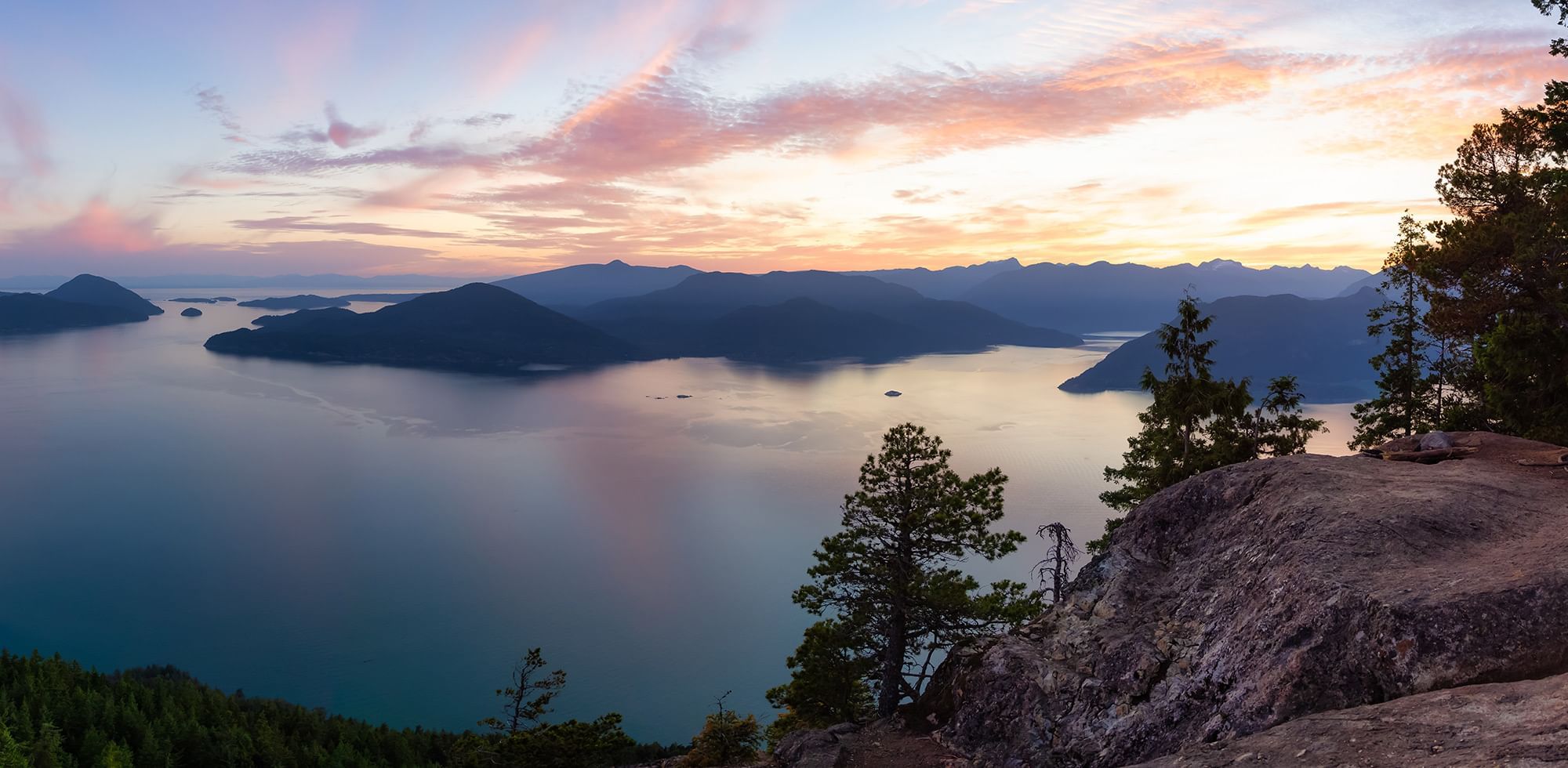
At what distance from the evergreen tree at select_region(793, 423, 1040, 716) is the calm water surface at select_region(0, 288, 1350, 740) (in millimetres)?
49476

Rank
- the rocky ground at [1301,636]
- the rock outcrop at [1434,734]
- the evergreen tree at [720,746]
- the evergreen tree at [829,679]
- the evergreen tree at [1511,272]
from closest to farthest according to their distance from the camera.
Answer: the rock outcrop at [1434,734] → the rocky ground at [1301,636] → the evergreen tree at [1511,272] → the evergreen tree at [720,746] → the evergreen tree at [829,679]

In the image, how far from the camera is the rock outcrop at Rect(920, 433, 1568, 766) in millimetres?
10680

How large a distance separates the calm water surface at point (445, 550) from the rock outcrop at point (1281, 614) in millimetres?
58779

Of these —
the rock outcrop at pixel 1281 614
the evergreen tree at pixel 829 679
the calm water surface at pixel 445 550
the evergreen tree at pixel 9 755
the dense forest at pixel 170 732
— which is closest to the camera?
the rock outcrop at pixel 1281 614

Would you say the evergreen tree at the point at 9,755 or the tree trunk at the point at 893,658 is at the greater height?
the tree trunk at the point at 893,658

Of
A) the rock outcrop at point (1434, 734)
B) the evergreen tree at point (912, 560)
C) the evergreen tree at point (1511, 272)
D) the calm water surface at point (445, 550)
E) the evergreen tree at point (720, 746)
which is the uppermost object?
the evergreen tree at point (1511, 272)

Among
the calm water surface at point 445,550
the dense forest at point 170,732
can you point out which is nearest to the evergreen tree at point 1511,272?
the dense forest at point 170,732

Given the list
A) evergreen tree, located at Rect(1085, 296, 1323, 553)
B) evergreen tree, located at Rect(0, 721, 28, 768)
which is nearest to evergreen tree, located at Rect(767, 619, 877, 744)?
evergreen tree, located at Rect(1085, 296, 1323, 553)

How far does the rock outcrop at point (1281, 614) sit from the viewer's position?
1068 centimetres

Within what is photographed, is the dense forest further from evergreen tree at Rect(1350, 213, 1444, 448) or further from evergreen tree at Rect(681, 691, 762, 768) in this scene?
evergreen tree at Rect(1350, 213, 1444, 448)

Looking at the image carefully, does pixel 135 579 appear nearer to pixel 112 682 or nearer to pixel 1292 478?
pixel 112 682

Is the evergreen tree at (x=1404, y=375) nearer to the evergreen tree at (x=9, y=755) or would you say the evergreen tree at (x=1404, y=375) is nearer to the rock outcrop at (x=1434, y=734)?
the rock outcrop at (x=1434, y=734)

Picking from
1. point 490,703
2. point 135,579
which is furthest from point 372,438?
point 490,703

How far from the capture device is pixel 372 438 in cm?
17100
